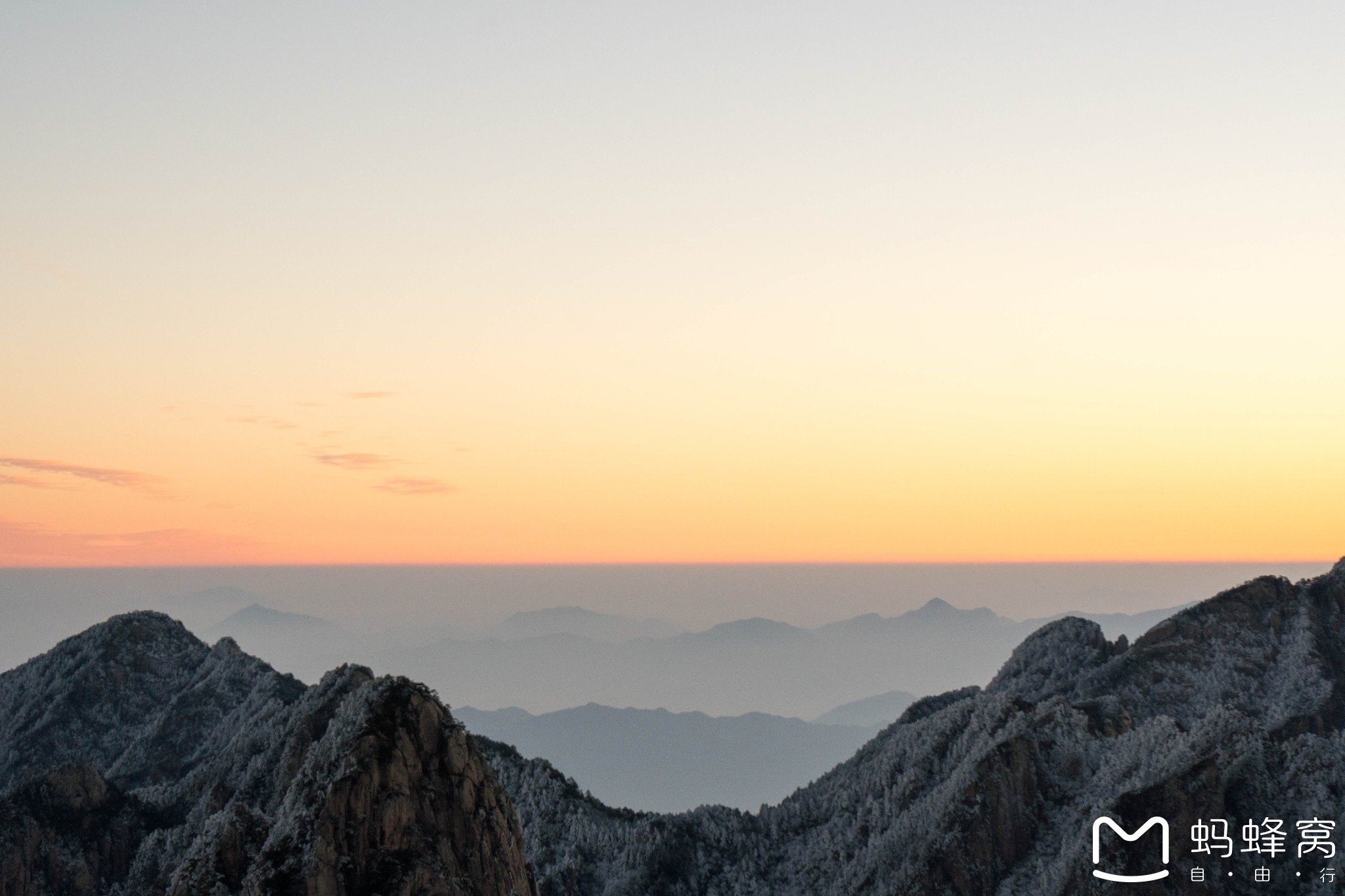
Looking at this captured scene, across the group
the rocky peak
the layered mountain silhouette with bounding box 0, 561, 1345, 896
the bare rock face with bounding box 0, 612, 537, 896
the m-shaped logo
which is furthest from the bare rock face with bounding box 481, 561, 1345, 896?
the bare rock face with bounding box 0, 612, 537, 896

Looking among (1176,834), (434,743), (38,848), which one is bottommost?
(38,848)

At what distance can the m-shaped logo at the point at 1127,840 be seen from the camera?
6819cm

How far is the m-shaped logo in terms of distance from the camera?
224 feet

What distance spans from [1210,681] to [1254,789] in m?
40.6

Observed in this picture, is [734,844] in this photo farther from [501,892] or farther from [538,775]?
[501,892]

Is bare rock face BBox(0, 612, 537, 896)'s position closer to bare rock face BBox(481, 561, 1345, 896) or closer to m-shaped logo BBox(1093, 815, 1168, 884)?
bare rock face BBox(481, 561, 1345, 896)

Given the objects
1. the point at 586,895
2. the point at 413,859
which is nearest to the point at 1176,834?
the point at 586,895

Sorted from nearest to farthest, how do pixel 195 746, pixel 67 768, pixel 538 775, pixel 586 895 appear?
1. pixel 67 768
2. pixel 586 895
3. pixel 538 775
4. pixel 195 746

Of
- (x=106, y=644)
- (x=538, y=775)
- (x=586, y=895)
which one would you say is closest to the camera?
(x=586, y=895)

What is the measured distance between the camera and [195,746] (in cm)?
10762

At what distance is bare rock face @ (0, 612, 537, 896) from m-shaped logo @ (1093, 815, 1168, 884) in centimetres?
3888

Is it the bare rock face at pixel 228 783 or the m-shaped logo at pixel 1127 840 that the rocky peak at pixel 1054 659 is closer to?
the m-shaped logo at pixel 1127 840

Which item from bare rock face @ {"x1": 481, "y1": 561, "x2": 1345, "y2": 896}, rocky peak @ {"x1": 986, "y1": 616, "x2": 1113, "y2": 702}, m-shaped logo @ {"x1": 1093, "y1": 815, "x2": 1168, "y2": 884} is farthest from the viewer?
rocky peak @ {"x1": 986, "y1": 616, "x2": 1113, "y2": 702}

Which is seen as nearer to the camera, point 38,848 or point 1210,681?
point 38,848
